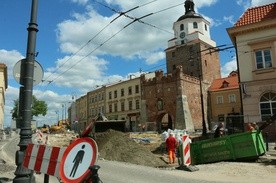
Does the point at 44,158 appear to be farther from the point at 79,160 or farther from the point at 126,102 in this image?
the point at 126,102

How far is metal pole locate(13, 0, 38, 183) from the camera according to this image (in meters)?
6.86

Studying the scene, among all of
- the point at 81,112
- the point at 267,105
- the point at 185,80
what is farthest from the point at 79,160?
the point at 81,112

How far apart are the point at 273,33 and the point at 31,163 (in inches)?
871

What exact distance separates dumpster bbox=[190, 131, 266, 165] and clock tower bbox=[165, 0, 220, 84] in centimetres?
4696

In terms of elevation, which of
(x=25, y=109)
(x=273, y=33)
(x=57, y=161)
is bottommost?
(x=57, y=161)

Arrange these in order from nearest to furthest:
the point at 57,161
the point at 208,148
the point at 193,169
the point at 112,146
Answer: the point at 57,161 → the point at 193,169 → the point at 208,148 → the point at 112,146

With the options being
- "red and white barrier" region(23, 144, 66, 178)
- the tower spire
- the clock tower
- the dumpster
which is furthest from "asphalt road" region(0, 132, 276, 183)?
the tower spire

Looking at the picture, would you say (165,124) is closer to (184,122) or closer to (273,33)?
(184,122)

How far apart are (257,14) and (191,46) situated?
3758 cm

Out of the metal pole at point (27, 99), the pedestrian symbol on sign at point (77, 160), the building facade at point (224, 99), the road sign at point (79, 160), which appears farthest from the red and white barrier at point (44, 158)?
the building facade at point (224, 99)

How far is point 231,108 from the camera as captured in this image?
5656 cm

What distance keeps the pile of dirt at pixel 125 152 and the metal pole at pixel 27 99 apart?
32.4ft

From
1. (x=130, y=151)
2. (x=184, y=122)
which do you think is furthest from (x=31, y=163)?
(x=184, y=122)

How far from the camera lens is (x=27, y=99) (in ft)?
23.9
